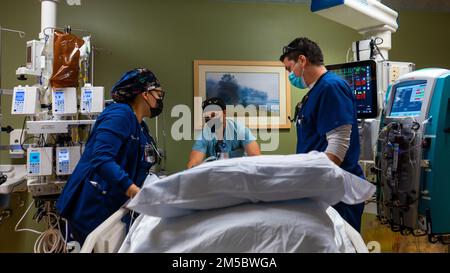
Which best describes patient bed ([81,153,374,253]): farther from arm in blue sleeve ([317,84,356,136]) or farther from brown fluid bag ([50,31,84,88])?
brown fluid bag ([50,31,84,88])

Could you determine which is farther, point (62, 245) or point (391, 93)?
point (62, 245)

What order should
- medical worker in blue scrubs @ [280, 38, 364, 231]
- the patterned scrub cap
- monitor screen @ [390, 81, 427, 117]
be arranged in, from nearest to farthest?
medical worker in blue scrubs @ [280, 38, 364, 231]
the patterned scrub cap
monitor screen @ [390, 81, 427, 117]

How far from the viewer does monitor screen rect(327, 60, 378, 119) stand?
102 inches

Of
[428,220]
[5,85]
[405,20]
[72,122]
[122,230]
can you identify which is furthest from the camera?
[405,20]

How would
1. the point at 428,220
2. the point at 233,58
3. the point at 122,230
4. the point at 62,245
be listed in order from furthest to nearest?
the point at 233,58, the point at 62,245, the point at 428,220, the point at 122,230

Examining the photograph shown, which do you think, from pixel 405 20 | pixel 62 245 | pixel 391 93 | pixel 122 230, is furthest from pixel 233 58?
pixel 122 230

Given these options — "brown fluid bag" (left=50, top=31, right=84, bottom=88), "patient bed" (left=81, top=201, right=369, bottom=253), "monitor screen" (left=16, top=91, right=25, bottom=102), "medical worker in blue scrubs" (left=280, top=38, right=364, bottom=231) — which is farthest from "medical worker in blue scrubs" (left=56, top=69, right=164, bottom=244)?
"monitor screen" (left=16, top=91, right=25, bottom=102)

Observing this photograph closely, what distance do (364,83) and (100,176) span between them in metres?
2.01

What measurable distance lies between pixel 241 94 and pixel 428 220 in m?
2.02

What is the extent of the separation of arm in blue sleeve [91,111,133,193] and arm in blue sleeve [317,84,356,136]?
98 cm

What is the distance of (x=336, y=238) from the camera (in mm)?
1050

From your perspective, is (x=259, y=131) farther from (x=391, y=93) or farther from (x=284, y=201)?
(x=284, y=201)

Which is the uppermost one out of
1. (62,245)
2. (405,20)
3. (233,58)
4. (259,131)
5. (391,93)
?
(405,20)

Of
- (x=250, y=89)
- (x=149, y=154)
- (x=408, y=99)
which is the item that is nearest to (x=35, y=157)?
(x=149, y=154)
